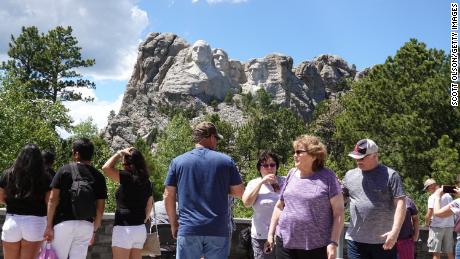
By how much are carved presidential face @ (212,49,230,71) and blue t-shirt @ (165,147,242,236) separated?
94953 mm

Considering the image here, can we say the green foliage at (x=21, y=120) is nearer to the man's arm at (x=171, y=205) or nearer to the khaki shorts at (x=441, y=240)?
the khaki shorts at (x=441, y=240)

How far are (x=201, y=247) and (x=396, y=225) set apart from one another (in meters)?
1.48

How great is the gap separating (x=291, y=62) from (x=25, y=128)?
7455 cm

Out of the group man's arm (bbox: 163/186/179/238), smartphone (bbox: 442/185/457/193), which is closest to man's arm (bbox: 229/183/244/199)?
man's arm (bbox: 163/186/179/238)

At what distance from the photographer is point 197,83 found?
283 feet

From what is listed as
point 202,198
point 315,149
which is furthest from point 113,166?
point 315,149

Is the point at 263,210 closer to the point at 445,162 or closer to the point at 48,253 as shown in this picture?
the point at 48,253

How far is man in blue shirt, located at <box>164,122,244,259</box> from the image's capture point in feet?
12.3

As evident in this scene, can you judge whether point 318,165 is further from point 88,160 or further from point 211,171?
point 88,160

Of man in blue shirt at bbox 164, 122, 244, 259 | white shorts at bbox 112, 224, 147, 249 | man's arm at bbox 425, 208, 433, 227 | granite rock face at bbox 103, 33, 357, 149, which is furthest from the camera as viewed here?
granite rock face at bbox 103, 33, 357, 149

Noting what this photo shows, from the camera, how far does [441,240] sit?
7.77m

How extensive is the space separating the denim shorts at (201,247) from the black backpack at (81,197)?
895 millimetres

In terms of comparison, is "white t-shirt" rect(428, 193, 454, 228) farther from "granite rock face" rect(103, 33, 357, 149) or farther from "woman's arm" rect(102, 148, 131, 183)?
"granite rock face" rect(103, 33, 357, 149)

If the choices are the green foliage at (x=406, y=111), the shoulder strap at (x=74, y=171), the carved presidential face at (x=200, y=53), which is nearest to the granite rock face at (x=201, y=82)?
the carved presidential face at (x=200, y=53)
